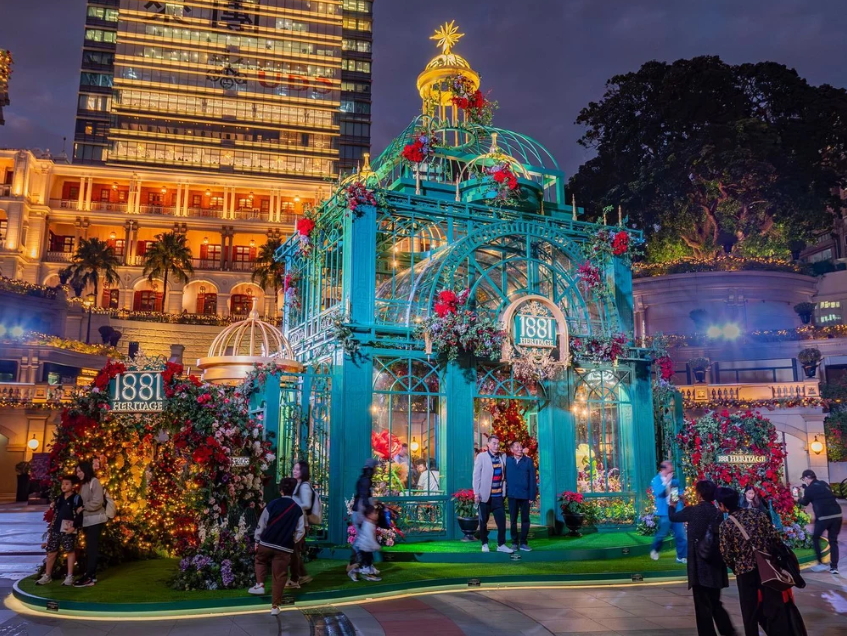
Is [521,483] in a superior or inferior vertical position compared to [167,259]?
inferior

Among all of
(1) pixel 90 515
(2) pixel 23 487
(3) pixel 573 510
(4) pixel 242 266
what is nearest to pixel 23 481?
(2) pixel 23 487

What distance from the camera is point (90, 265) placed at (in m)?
57.9

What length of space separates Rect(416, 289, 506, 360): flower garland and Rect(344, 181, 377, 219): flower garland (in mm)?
2209

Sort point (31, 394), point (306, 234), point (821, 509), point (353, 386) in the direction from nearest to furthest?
point (821, 509) < point (353, 386) < point (306, 234) < point (31, 394)

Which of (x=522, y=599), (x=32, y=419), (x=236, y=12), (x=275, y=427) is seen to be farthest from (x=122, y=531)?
(x=236, y=12)

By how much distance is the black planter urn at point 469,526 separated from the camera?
1388cm

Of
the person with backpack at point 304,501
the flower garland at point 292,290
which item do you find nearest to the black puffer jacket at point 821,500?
the person with backpack at point 304,501

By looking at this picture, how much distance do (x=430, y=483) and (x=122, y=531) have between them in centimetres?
582

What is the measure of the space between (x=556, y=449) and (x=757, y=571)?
8749 mm

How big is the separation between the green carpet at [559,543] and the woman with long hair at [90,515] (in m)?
4.59

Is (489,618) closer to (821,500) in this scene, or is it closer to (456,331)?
(456,331)

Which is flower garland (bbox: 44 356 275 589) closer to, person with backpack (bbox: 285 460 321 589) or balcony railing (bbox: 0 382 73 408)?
person with backpack (bbox: 285 460 321 589)

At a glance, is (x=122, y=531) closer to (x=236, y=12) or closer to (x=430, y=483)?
(x=430, y=483)

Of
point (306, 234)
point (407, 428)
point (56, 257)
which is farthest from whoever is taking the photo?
point (56, 257)
